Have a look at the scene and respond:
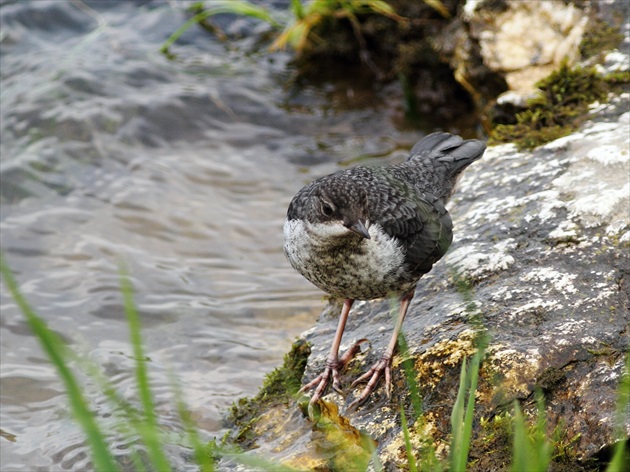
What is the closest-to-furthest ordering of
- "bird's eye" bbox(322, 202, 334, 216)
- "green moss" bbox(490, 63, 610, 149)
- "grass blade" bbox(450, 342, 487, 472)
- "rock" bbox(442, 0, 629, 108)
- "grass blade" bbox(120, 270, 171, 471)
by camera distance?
1. "grass blade" bbox(120, 270, 171, 471)
2. "grass blade" bbox(450, 342, 487, 472)
3. "bird's eye" bbox(322, 202, 334, 216)
4. "green moss" bbox(490, 63, 610, 149)
5. "rock" bbox(442, 0, 629, 108)

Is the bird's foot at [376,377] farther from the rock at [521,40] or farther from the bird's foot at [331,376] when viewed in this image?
the rock at [521,40]

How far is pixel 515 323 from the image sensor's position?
329 cm

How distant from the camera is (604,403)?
2.86 m

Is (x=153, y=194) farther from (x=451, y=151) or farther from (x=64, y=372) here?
(x=64, y=372)

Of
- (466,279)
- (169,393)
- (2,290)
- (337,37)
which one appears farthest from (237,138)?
(466,279)

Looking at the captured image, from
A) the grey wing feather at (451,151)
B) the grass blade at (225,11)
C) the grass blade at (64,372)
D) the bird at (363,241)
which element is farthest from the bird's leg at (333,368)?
the grass blade at (225,11)

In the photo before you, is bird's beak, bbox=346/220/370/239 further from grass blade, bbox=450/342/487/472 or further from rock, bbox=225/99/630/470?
grass blade, bbox=450/342/487/472

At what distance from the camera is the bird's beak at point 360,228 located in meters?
3.17

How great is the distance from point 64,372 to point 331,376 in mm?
2018

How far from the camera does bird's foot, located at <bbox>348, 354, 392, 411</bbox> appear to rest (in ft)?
11.2

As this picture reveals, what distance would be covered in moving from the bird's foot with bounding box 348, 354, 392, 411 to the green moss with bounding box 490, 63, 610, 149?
5.80 ft

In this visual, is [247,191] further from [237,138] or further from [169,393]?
[169,393]

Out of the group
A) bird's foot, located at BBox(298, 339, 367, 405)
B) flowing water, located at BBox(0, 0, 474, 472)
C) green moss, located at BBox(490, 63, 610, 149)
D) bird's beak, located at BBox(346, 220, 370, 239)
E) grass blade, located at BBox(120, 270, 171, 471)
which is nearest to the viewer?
grass blade, located at BBox(120, 270, 171, 471)

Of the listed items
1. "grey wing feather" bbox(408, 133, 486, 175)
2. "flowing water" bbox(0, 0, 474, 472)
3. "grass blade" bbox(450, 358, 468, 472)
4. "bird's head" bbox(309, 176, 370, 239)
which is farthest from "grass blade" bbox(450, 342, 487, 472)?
"grey wing feather" bbox(408, 133, 486, 175)
